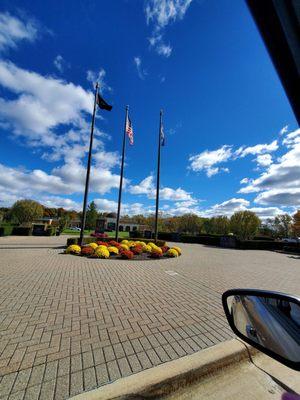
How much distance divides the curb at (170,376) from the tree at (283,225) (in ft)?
282

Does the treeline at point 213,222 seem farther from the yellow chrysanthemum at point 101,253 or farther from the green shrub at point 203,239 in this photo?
the yellow chrysanthemum at point 101,253

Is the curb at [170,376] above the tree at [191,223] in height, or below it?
below

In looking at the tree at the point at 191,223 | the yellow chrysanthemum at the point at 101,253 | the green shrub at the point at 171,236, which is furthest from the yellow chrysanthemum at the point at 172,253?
the tree at the point at 191,223

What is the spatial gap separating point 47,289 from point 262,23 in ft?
23.3

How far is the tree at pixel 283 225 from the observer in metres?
77.6

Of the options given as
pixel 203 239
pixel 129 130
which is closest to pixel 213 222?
pixel 203 239

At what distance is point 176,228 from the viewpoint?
81562mm

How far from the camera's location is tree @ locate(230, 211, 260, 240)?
1786 inches

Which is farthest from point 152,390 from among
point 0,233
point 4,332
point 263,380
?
point 0,233

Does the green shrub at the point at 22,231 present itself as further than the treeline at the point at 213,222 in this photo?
No

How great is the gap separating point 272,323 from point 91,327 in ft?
11.5

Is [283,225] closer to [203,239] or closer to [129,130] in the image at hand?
[203,239]

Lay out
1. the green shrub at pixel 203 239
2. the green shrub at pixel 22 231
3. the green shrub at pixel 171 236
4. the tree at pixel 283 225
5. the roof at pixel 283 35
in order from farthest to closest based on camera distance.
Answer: the tree at pixel 283 225, the green shrub at pixel 171 236, the green shrub at pixel 22 231, the green shrub at pixel 203 239, the roof at pixel 283 35

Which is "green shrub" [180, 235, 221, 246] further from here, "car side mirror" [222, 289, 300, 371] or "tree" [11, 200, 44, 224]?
"tree" [11, 200, 44, 224]
